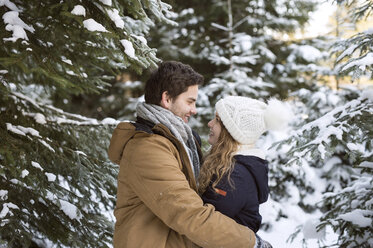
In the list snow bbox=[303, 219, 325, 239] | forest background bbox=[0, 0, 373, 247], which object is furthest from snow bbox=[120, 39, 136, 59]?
snow bbox=[303, 219, 325, 239]

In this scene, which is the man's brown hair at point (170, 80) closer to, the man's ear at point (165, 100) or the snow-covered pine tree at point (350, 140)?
the man's ear at point (165, 100)

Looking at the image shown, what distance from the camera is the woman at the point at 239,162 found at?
224 cm

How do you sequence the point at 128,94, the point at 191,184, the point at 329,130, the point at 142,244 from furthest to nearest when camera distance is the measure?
the point at 128,94
the point at 329,130
the point at 191,184
the point at 142,244

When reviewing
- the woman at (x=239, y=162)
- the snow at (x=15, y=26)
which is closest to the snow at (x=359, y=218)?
the woman at (x=239, y=162)

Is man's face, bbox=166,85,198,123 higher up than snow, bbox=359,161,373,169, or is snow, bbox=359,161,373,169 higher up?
man's face, bbox=166,85,198,123

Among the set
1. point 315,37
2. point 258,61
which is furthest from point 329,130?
point 315,37

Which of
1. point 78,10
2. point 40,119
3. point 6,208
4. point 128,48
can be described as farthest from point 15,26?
point 6,208

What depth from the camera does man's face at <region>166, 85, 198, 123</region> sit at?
246 cm

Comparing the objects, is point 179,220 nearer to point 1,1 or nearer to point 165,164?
point 165,164

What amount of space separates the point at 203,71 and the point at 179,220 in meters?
8.70

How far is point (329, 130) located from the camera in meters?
3.58

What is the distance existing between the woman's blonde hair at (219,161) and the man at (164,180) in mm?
103

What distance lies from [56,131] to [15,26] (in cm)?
161

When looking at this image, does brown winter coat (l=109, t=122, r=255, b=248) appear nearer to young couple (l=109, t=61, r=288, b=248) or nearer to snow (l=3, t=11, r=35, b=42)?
young couple (l=109, t=61, r=288, b=248)
